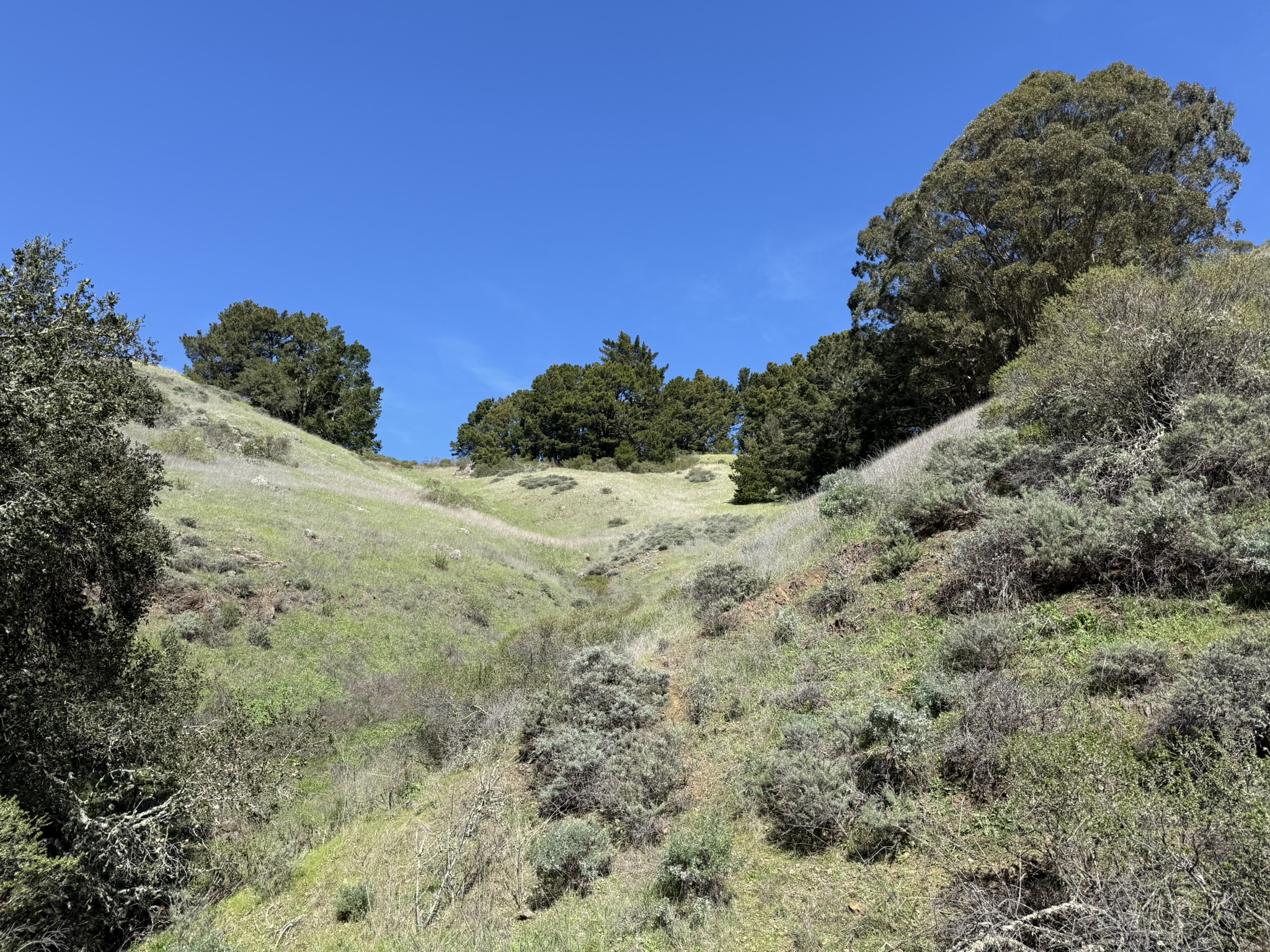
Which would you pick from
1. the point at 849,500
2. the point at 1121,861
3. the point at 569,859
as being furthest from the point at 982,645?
the point at 849,500

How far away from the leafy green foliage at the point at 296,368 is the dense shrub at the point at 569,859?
161ft

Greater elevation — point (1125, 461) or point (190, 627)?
point (1125, 461)

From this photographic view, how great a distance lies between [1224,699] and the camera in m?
→ 4.00

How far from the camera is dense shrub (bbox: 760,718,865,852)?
16.3ft

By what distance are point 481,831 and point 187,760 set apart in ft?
11.3

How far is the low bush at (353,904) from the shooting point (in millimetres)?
5637

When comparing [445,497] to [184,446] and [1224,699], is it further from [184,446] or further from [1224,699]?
[1224,699]

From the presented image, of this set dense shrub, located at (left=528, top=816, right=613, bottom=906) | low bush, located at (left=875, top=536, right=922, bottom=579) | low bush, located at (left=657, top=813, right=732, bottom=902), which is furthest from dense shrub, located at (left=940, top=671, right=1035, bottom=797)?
low bush, located at (left=875, top=536, right=922, bottom=579)

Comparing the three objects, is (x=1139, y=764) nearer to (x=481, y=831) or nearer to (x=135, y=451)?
(x=481, y=831)

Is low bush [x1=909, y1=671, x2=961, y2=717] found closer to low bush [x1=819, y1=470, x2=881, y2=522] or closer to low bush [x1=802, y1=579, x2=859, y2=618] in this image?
low bush [x1=802, y1=579, x2=859, y2=618]

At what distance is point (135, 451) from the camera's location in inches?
330

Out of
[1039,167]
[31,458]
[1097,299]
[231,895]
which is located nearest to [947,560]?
[1097,299]

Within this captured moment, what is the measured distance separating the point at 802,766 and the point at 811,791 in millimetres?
308

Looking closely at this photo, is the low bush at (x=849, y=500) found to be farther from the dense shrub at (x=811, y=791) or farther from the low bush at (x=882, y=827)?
the low bush at (x=882, y=827)
